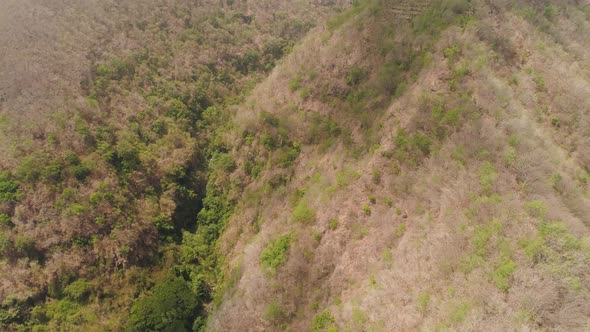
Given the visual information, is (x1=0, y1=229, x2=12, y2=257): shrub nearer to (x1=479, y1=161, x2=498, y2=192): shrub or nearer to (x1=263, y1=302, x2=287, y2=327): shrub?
(x1=263, y1=302, x2=287, y2=327): shrub

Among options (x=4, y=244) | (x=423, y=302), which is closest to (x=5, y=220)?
(x=4, y=244)

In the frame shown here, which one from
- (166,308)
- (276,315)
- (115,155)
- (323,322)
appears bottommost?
(166,308)

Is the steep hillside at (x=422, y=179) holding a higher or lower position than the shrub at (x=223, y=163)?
higher

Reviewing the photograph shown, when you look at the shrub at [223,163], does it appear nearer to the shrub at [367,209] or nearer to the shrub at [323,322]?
the shrub at [367,209]

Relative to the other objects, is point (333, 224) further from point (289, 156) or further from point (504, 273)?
point (504, 273)

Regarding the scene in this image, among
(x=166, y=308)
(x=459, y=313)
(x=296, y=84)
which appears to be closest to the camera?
(x=459, y=313)

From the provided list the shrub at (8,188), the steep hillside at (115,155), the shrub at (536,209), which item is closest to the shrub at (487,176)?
the shrub at (536,209)
